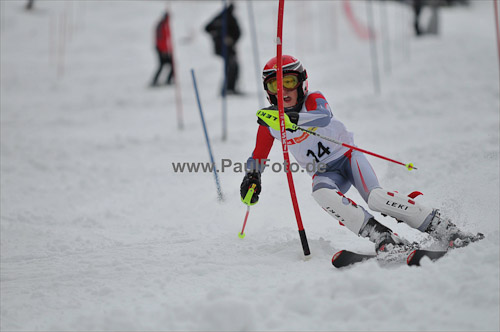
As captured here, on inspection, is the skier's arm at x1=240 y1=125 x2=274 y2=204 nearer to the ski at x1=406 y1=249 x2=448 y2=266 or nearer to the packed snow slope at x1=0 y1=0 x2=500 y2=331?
the packed snow slope at x1=0 y1=0 x2=500 y2=331

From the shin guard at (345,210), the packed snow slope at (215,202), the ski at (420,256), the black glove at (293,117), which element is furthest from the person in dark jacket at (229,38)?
the ski at (420,256)

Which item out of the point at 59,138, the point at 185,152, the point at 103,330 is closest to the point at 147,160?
the point at 185,152

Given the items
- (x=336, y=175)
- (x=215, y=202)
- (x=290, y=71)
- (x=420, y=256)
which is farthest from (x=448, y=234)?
(x=215, y=202)

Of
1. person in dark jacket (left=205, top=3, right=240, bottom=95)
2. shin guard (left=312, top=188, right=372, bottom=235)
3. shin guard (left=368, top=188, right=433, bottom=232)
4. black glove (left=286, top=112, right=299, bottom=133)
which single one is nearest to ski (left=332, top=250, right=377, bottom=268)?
shin guard (left=312, top=188, right=372, bottom=235)

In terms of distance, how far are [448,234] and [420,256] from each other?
15.7 inches

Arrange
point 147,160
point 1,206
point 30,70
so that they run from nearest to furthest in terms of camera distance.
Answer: point 1,206 < point 147,160 < point 30,70

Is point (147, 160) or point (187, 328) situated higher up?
point (187, 328)

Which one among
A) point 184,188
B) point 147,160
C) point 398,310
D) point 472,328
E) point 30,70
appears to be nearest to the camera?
point 472,328

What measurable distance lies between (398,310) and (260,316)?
0.60 m

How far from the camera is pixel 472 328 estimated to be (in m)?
1.98

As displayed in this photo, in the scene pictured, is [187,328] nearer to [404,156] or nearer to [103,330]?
[103,330]

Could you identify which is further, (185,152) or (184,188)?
(185,152)

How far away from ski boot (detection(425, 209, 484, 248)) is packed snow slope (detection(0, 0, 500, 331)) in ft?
0.82

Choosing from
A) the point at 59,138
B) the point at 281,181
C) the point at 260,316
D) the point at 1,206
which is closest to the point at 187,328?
the point at 260,316
